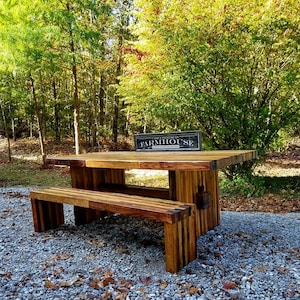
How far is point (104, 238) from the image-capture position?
305 cm

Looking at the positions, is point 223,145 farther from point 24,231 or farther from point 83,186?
point 24,231

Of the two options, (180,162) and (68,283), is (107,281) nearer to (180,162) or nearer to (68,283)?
(68,283)

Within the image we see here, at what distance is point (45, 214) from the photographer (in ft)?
10.8

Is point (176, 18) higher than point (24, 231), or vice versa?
point (176, 18)

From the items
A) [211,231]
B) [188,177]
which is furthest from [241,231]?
[188,177]

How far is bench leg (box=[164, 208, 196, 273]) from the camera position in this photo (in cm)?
222

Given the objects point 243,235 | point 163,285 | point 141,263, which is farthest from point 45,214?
point 243,235

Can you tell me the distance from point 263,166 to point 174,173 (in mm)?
6490

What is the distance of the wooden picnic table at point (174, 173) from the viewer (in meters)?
2.38

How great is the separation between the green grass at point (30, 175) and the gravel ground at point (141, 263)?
388 cm

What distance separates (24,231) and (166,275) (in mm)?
1910

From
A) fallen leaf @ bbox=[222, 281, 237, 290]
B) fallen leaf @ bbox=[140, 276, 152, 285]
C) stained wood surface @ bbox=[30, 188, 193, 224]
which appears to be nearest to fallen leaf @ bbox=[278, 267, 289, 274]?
fallen leaf @ bbox=[222, 281, 237, 290]

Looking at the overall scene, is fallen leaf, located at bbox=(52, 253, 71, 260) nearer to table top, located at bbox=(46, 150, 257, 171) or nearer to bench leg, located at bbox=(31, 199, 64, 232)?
bench leg, located at bbox=(31, 199, 64, 232)

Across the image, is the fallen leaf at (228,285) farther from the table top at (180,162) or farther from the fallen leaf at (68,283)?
the fallen leaf at (68,283)
